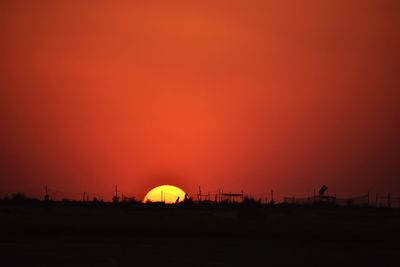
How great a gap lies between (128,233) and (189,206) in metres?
46.9

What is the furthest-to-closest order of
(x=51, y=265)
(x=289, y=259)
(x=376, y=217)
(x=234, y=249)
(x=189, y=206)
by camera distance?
(x=189, y=206) → (x=376, y=217) → (x=234, y=249) → (x=289, y=259) → (x=51, y=265)

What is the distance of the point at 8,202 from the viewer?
302ft

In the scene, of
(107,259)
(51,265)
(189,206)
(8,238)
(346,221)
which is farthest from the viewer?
(189,206)

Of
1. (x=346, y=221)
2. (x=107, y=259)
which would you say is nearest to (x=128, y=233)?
(x=107, y=259)

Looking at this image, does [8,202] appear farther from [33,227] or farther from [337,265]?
[337,265]

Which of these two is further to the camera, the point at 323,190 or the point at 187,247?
the point at 323,190

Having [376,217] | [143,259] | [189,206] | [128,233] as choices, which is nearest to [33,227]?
[128,233]

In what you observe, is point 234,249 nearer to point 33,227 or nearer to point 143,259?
point 143,259

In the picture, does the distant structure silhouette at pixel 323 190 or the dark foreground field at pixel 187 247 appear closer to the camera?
the dark foreground field at pixel 187 247

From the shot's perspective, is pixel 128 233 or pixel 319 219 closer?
pixel 128 233

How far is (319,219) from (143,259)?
4384cm

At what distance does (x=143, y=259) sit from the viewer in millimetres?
26828

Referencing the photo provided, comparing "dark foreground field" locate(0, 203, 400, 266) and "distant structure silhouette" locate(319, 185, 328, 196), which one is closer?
"dark foreground field" locate(0, 203, 400, 266)

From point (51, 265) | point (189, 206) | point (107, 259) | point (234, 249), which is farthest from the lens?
point (189, 206)
